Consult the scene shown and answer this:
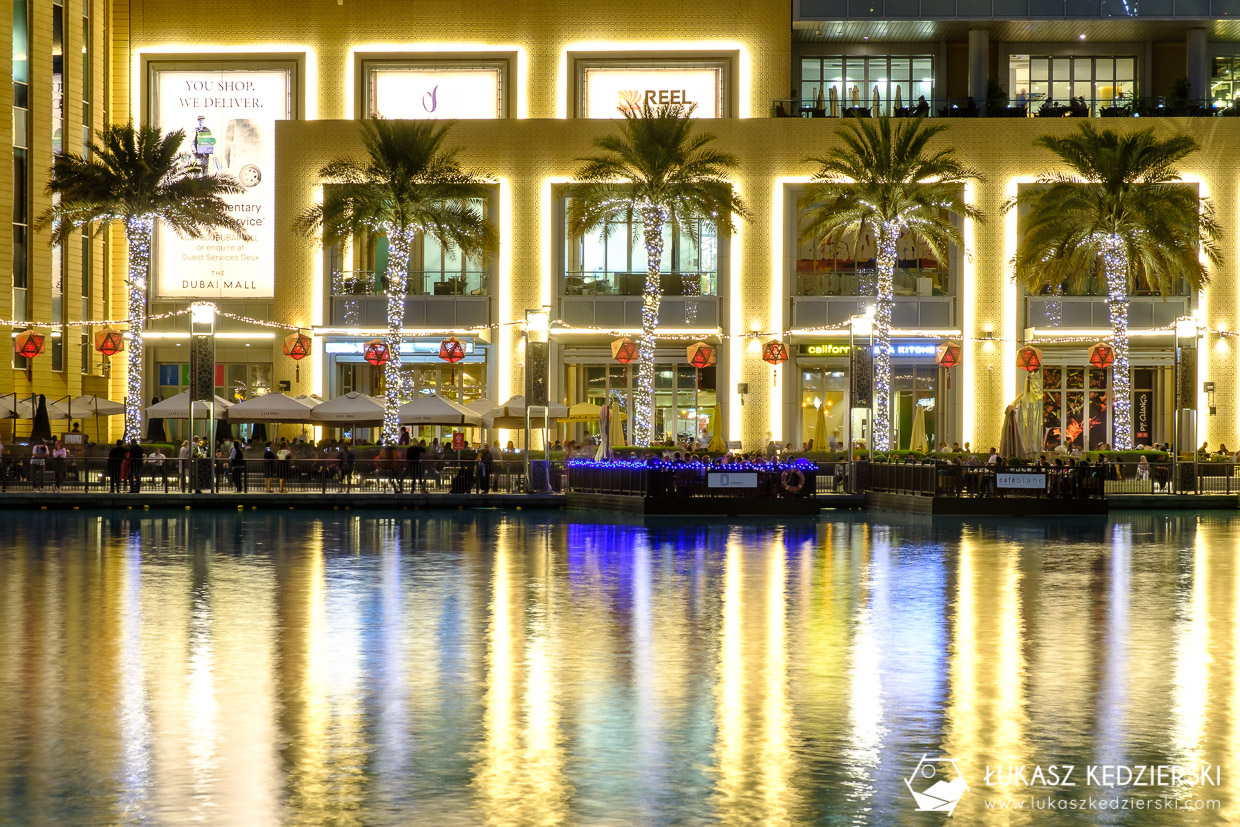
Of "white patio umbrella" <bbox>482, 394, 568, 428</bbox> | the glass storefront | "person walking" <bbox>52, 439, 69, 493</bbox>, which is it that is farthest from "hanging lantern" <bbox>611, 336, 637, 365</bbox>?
"person walking" <bbox>52, 439, 69, 493</bbox>

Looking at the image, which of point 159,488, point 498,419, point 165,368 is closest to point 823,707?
point 159,488

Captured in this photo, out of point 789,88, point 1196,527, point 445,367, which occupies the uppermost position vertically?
point 789,88

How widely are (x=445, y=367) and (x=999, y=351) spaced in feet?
68.2

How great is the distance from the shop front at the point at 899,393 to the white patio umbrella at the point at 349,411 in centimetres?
1752

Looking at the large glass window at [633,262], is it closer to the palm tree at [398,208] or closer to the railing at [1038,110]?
the railing at [1038,110]

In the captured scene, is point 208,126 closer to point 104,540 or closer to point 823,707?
point 104,540

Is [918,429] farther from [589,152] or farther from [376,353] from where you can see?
[376,353]

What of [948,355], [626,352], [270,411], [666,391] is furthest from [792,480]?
[666,391]

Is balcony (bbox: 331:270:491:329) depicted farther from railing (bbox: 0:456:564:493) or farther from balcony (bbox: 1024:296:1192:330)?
balcony (bbox: 1024:296:1192:330)

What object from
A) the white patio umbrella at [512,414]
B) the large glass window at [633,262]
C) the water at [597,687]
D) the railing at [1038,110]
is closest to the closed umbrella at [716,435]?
the white patio umbrella at [512,414]

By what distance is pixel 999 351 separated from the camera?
187ft

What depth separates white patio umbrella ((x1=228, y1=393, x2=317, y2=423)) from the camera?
45.3 metres

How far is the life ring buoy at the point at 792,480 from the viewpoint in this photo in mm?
35125

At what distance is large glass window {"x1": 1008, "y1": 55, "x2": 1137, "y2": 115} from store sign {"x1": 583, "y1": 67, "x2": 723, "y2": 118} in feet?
40.4
